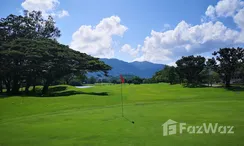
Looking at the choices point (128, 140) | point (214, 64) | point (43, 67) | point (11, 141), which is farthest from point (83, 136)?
point (214, 64)

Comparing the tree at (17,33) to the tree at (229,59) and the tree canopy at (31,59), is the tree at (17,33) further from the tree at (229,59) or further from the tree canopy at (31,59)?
the tree at (229,59)

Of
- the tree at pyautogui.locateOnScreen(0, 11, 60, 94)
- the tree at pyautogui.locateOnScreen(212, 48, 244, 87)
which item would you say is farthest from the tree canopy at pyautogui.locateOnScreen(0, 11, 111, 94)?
the tree at pyautogui.locateOnScreen(212, 48, 244, 87)

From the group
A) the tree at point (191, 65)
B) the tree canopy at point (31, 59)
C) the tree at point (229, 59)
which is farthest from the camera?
the tree at point (191, 65)

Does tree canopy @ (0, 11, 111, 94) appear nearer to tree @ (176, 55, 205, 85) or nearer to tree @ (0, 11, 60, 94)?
tree @ (0, 11, 60, 94)

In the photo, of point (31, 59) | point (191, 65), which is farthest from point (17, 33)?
point (191, 65)

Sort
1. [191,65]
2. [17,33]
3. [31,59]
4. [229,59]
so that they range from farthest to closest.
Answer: [191,65] → [229,59] → [17,33] → [31,59]

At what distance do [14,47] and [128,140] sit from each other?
35.8m

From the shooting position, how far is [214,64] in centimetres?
5797

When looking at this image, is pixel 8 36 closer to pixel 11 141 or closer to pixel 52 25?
pixel 52 25

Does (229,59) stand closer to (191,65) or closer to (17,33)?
(191,65)

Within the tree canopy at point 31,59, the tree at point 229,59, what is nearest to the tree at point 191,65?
the tree at point 229,59

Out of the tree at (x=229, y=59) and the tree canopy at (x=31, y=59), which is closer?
the tree canopy at (x=31, y=59)

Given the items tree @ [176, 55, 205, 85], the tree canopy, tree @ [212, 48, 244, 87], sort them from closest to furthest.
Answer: the tree canopy, tree @ [212, 48, 244, 87], tree @ [176, 55, 205, 85]

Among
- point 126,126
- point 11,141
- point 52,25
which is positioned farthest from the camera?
point 52,25
